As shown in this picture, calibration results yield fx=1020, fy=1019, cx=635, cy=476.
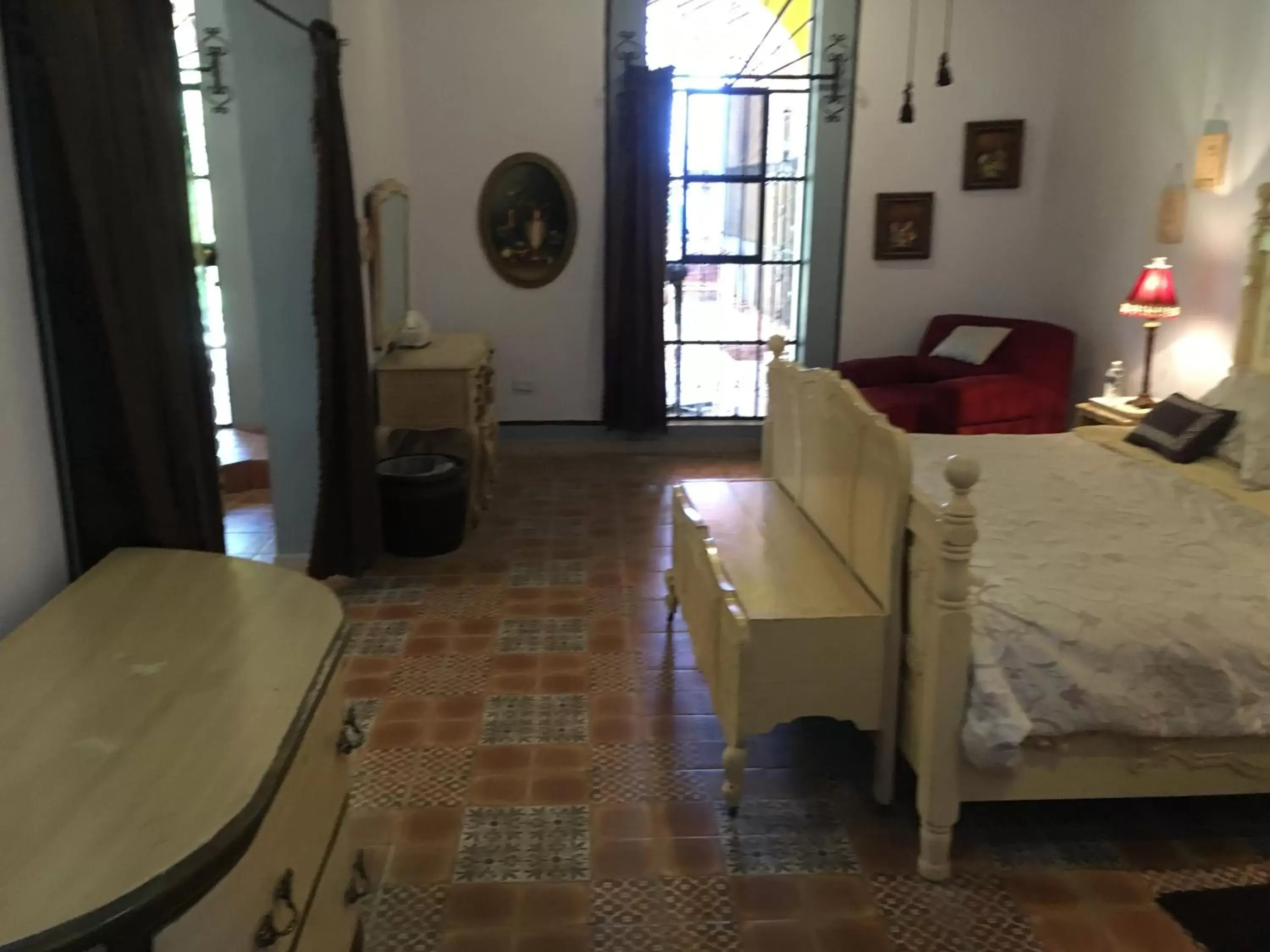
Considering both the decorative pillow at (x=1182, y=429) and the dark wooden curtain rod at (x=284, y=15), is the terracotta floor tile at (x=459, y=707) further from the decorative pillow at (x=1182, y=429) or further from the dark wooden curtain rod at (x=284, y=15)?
the decorative pillow at (x=1182, y=429)

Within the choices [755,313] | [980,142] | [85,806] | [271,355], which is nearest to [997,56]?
[980,142]

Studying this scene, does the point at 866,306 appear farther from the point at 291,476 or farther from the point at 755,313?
the point at 291,476

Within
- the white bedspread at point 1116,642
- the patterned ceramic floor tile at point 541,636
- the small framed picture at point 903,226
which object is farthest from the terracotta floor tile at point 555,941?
the small framed picture at point 903,226

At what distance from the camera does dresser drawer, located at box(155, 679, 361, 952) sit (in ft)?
3.67

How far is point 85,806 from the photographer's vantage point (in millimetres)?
1126

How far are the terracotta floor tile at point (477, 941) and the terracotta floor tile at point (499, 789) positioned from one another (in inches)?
19.2

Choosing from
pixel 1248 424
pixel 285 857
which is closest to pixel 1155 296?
pixel 1248 424

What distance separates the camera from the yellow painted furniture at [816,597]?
2.54 metres

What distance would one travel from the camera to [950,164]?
6207 mm

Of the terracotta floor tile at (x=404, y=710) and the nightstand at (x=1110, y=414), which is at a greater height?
the nightstand at (x=1110, y=414)

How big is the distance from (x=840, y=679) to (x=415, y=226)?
444 centimetres

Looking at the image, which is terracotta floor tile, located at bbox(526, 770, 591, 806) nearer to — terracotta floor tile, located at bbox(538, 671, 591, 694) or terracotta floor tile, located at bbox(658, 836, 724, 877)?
terracotta floor tile, located at bbox(658, 836, 724, 877)

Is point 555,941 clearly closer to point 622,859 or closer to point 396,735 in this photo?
point 622,859

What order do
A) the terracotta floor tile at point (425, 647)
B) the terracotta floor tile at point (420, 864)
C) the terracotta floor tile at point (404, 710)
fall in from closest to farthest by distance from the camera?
the terracotta floor tile at point (420, 864) → the terracotta floor tile at point (404, 710) → the terracotta floor tile at point (425, 647)
